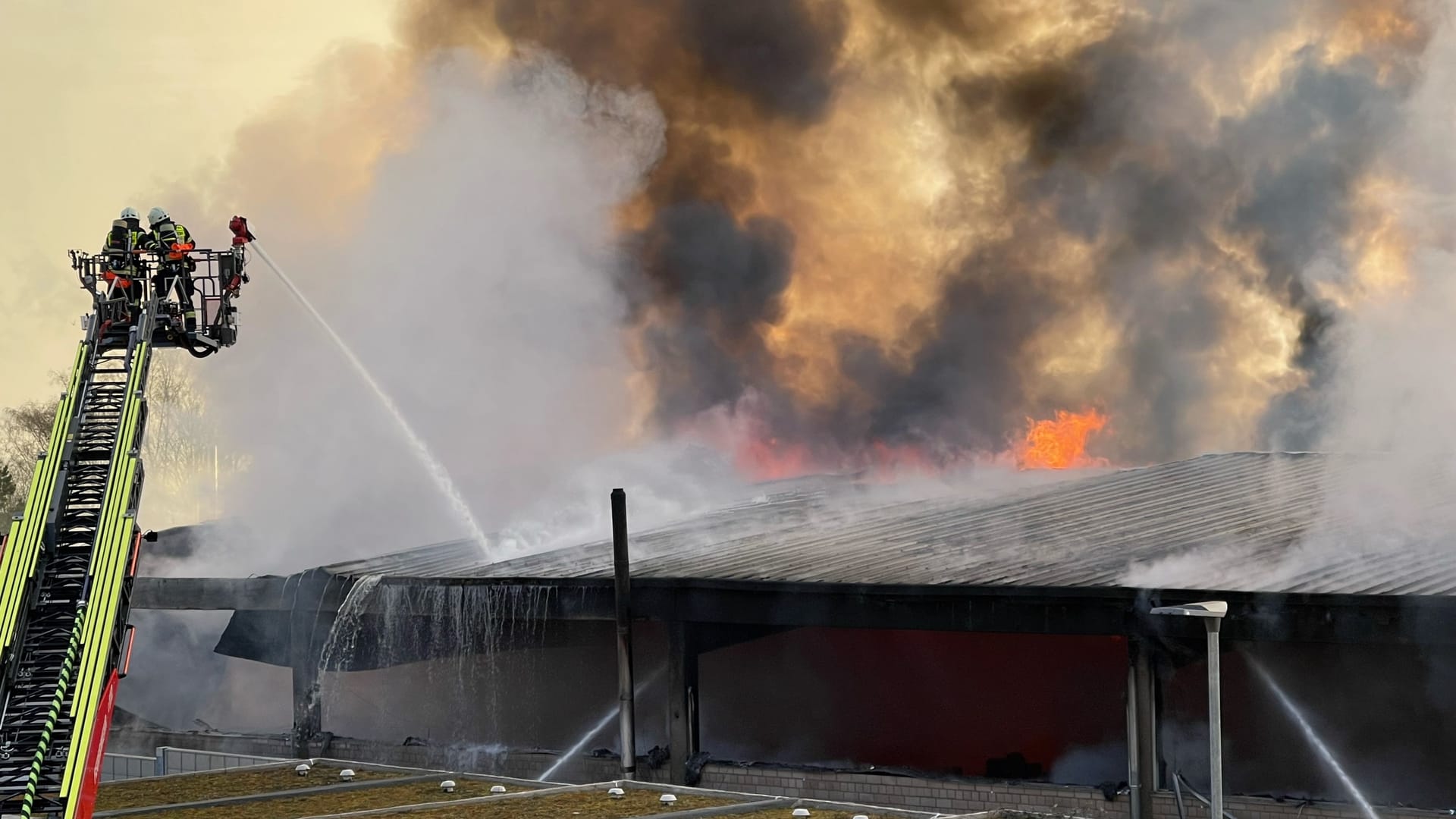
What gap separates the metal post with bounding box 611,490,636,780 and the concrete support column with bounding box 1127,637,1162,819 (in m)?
6.22

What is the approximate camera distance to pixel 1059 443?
38.5m

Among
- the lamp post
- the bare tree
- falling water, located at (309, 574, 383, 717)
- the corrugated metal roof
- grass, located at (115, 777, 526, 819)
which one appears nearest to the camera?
the lamp post

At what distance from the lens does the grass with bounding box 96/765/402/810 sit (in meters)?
16.4

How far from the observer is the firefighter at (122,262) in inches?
661

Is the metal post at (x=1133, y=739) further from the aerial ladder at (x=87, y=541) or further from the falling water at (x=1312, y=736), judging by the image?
the aerial ladder at (x=87, y=541)

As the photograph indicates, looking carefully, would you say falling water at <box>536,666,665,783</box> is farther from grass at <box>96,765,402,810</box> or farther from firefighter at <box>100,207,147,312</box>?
firefighter at <box>100,207,147,312</box>

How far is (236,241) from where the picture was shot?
1788 cm

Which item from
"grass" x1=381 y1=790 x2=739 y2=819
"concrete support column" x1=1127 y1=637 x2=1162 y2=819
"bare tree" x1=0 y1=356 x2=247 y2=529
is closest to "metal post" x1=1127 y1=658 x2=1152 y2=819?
"concrete support column" x1=1127 y1=637 x2=1162 y2=819

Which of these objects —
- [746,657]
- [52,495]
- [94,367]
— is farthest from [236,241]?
[746,657]

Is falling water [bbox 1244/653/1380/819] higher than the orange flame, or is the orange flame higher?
the orange flame

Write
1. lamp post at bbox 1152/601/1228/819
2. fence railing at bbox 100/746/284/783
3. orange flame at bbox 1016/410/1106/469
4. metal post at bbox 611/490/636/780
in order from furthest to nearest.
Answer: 1. orange flame at bbox 1016/410/1106/469
2. metal post at bbox 611/490/636/780
3. fence railing at bbox 100/746/284/783
4. lamp post at bbox 1152/601/1228/819

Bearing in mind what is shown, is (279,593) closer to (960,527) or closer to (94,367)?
(94,367)

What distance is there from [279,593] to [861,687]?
8.68 m

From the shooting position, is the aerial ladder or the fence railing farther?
the fence railing
